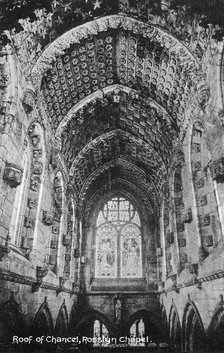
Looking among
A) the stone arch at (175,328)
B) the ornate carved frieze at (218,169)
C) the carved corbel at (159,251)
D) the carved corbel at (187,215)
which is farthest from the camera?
the carved corbel at (159,251)

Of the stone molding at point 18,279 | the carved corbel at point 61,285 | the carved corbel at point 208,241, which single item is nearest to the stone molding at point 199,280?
the carved corbel at point 208,241

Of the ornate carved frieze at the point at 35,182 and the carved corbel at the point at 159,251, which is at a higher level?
the ornate carved frieze at the point at 35,182

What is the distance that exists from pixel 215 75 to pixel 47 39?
509 cm

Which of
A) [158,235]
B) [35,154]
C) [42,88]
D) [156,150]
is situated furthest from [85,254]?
[42,88]

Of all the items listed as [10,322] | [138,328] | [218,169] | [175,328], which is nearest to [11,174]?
[10,322]

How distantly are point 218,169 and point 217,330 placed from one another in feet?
12.9

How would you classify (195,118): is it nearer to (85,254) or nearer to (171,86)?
(171,86)

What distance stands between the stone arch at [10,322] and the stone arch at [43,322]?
829 millimetres

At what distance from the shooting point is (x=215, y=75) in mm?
7645

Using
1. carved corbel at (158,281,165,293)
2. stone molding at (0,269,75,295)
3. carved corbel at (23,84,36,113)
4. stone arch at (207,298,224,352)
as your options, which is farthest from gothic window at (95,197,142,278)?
carved corbel at (23,84,36,113)

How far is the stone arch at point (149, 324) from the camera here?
14.9 meters

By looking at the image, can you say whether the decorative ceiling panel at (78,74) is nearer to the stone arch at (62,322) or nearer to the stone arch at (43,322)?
the stone arch at (43,322)

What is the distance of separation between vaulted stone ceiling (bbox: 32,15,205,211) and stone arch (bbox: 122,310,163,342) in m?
6.24

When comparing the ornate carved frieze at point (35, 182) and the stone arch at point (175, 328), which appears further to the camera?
the stone arch at point (175, 328)
